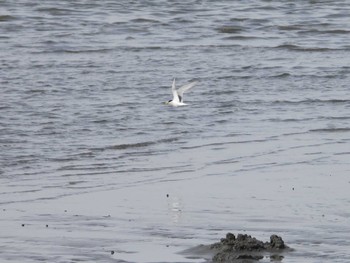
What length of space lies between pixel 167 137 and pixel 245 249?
4.79 m

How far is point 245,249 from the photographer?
6.43 meters

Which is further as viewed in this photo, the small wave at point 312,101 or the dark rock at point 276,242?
the small wave at point 312,101

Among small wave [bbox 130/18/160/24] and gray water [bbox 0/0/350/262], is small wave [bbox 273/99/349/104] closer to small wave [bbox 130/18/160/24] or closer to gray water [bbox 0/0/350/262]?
gray water [bbox 0/0/350/262]

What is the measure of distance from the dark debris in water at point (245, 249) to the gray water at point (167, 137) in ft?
0.34

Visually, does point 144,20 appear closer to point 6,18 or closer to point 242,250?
point 6,18

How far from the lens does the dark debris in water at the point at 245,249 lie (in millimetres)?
6363

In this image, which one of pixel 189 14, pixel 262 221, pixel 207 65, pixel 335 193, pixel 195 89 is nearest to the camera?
pixel 262 221

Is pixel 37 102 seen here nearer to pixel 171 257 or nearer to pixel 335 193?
pixel 335 193

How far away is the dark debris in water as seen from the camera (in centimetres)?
636

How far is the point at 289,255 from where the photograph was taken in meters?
6.42

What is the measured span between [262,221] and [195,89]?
7.04m

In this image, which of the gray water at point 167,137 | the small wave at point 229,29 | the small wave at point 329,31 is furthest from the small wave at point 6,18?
the small wave at point 329,31

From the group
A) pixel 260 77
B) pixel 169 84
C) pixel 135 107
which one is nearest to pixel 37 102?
pixel 135 107

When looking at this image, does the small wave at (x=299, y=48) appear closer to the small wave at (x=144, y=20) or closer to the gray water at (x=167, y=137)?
the gray water at (x=167, y=137)
